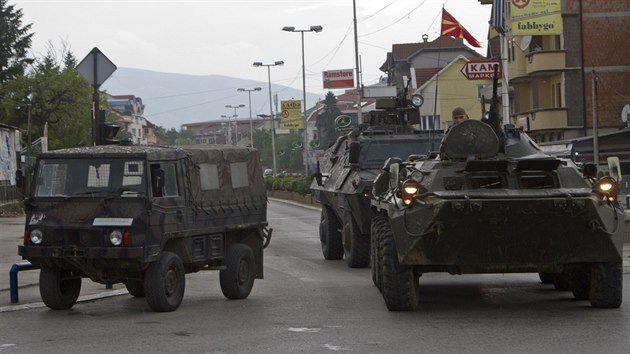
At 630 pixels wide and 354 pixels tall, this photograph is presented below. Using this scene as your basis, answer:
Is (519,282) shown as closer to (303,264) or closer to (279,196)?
(303,264)

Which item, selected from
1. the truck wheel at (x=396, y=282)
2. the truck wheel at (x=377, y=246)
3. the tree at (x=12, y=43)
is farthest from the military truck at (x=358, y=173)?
the tree at (x=12, y=43)

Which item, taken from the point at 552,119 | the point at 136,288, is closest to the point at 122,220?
the point at 136,288

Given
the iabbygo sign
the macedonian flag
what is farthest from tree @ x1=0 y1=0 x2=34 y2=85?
the macedonian flag

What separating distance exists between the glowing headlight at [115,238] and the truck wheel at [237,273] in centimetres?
213

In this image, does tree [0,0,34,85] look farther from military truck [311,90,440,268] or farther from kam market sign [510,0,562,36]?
military truck [311,90,440,268]

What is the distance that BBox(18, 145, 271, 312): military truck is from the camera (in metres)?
13.2

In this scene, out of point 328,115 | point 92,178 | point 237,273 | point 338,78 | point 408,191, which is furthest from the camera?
point 328,115

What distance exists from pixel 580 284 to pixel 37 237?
19.9ft

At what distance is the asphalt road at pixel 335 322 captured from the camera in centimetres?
1040

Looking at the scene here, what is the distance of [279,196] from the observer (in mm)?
65812

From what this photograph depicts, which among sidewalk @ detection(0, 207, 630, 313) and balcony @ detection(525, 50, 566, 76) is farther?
balcony @ detection(525, 50, 566, 76)

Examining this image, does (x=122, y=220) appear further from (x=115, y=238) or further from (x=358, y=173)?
(x=358, y=173)

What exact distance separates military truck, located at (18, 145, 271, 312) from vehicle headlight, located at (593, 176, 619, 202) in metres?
4.65

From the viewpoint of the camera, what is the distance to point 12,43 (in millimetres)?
83688
